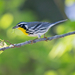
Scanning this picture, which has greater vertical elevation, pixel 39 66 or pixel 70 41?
pixel 70 41

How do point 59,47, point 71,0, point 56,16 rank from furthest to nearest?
1. point 56,16
2. point 71,0
3. point 59,47

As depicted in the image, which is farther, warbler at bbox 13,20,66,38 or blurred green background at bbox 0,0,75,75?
blurred green background at bbox 0,0,75,75

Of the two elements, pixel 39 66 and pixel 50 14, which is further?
pixel 50 14

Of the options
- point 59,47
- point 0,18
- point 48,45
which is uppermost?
point 0,18

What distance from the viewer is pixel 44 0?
477cm

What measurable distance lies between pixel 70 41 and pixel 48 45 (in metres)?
1.01

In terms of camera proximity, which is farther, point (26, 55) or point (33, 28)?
point (26, 55)

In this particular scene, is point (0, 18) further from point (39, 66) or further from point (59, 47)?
point (59, 47)

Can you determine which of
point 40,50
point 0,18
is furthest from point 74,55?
point 0,18

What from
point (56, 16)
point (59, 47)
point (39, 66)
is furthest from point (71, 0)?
point (56, 16)

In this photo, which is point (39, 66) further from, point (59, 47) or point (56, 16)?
point (56, 16)

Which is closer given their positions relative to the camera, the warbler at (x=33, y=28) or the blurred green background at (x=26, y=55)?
the warbler at (x=33, y=28)

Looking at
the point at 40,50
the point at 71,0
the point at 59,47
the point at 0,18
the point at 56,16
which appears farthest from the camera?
the point at 56,16

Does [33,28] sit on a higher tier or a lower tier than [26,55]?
higher
